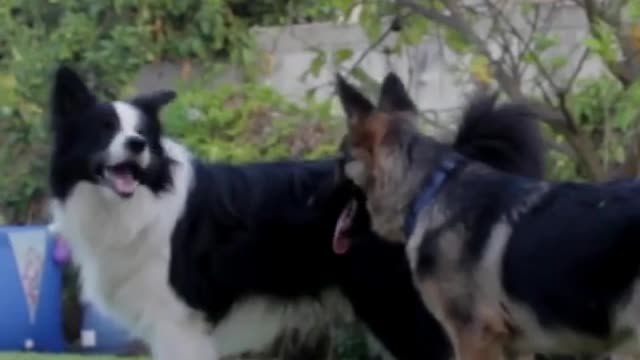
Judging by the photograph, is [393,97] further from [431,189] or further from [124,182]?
[124,182]

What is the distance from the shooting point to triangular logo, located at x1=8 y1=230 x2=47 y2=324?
12.0 meters

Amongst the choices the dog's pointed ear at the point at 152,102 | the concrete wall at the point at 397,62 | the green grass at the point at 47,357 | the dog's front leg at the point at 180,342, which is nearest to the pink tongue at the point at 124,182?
the dog's pointed ear at the point at 152,102

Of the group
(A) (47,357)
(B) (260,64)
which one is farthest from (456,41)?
(A) (47,357)

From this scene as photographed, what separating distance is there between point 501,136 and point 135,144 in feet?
5.78

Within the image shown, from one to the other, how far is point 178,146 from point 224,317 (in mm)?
927

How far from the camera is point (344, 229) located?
289 inches

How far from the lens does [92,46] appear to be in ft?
43.6

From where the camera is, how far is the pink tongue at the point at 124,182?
7.66 meters

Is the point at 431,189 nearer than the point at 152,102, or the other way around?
the point at 431,189

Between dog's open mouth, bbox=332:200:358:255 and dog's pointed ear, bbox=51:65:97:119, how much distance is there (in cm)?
139

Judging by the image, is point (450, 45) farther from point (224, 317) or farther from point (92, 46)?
point (92, 46)

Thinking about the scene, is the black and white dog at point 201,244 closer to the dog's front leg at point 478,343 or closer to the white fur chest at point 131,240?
the white fur chest at point 131,240

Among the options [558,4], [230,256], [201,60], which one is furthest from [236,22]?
[230,256]

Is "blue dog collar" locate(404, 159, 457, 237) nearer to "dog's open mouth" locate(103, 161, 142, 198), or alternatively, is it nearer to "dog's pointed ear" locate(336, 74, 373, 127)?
"dog's pointed ear" locate(336, 74, 373, 127)
